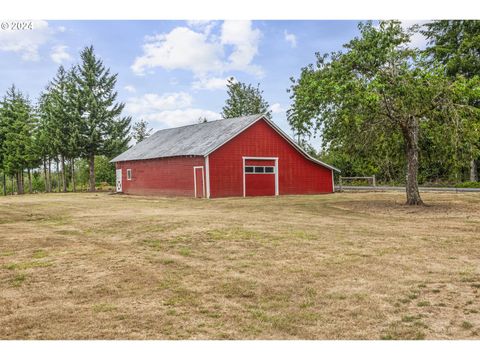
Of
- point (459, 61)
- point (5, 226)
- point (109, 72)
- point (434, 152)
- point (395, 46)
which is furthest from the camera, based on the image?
point (109, 72)

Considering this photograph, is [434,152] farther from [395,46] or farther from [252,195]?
[252,195]

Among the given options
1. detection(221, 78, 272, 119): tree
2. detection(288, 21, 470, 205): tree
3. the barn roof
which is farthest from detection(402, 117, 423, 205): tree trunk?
detection(221, 78, 272, 119): tree

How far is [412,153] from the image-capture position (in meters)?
17.6

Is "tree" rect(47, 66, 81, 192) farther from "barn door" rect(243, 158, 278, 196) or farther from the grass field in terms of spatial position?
A: the grass field

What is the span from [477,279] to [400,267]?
3.63ft

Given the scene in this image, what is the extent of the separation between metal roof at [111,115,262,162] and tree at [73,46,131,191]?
230 inches

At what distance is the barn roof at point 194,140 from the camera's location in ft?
89.0

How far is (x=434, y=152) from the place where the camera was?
18.2 meters

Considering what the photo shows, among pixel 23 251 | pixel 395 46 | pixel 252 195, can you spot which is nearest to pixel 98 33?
pixel 23 251

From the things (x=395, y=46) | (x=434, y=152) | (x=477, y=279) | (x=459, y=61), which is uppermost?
(x=459, y=61)

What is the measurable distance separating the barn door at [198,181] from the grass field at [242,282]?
14.0m

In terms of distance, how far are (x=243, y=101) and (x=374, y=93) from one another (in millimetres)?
49531

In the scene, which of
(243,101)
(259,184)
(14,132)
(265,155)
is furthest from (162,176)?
(243,101)

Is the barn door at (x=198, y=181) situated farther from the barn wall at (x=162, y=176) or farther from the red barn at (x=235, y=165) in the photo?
the barn wall at (x=162, y=176)
